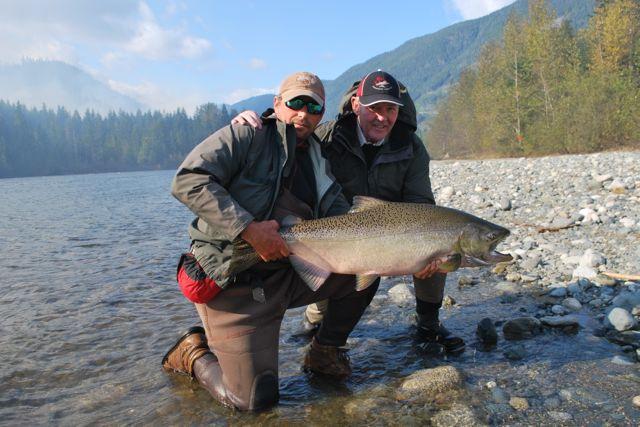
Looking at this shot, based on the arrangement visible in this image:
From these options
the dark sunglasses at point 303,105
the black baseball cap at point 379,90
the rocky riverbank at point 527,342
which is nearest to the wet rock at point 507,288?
the rocky riverbank at point 527,342

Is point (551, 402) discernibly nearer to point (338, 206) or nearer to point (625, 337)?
point (625, 337)

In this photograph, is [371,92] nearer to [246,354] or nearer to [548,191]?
[246,354]

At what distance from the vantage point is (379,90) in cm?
432

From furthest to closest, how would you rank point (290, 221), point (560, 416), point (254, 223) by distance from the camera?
point (290, 221) → point (254, 223) → point (560, 416)

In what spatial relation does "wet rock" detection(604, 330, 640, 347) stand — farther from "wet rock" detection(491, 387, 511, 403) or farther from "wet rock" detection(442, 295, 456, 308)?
"wet rock" detection(442, 295, 456, 308)

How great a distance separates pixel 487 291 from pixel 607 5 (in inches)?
1717

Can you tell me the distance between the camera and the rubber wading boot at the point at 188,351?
4.43 metres

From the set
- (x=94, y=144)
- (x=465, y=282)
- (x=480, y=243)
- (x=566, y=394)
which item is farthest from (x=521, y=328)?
(x=94, y=144)

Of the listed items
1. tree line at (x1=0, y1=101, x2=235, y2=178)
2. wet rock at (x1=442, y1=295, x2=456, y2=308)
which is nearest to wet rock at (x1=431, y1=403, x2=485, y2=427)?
wet rock at (x1=442, y1=295, x2=456, y2=308)

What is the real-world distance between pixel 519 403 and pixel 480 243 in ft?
4.10

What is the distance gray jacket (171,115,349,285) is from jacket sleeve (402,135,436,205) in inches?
56.2

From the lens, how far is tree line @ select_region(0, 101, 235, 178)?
390ft

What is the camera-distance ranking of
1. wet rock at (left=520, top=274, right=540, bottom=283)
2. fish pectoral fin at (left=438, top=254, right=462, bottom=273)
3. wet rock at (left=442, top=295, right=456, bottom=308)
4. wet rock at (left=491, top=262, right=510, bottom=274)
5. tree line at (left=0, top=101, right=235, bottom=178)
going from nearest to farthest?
1. fish pectoral fin at (left=438, top=254, right=462, bottom=273)
2. wet rock at (left=442, top=295, right=456, bottom=308)
3. wet rock at (left=520, top=274, right=540, bottom=283)
4. wet rock at (left=491, top=262, right=510, bottom=274)
5. tree line at (left=0, top=101, right=235, bottom=178)

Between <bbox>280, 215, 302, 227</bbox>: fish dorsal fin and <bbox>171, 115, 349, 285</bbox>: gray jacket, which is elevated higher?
<bbox>171, 115, 349, 285</bbox>: gray jacket
